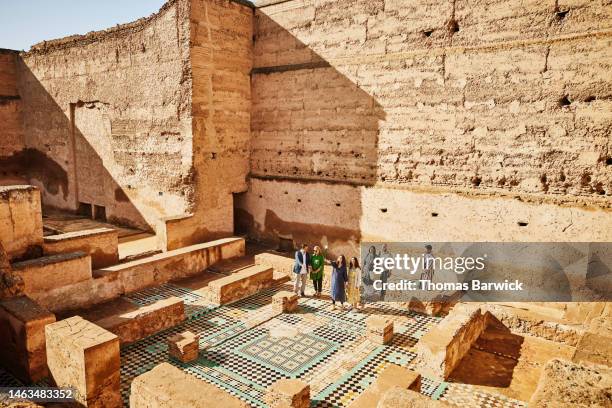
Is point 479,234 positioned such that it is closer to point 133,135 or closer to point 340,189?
point 340,189

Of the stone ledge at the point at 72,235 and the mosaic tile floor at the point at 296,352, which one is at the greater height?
the stone ledge at the point at 72,235

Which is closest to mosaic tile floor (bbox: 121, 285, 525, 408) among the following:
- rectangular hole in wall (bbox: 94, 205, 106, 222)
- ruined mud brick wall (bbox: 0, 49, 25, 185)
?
rectangular hole in wall (bbox: 94, 205, 106, 222)

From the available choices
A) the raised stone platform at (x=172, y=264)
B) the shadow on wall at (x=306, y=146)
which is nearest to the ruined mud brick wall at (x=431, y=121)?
the shadow on wall at (x=306, y=146)

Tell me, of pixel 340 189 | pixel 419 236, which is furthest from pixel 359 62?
pixel 419 236

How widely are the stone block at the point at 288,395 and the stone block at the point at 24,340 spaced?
258 centimetres

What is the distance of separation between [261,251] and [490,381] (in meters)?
5.71

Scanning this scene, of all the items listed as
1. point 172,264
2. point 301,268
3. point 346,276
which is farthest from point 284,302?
point 172,264

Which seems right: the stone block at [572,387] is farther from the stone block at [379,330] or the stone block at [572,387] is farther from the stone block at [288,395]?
the stone block at [379,330]

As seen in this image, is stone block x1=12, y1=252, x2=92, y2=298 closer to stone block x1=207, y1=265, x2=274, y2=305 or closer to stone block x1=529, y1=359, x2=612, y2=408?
stone block x1=207, y1=265, x2=274, y2=305

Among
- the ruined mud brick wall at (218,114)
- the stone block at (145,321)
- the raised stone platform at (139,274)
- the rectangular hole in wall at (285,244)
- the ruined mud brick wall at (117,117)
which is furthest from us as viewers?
the rectangular hole in wall at (285,244)

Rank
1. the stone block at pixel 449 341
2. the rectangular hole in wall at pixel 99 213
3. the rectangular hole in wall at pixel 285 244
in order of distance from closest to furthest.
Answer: the stone block at pixel 449 341 → the rectangular hole in wall at pixel 285 244 → the rectangular hole in wall at pixel 99 213

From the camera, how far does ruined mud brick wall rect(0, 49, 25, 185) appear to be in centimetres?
1233

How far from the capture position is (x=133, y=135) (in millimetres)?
9844

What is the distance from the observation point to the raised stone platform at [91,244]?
660 cm
